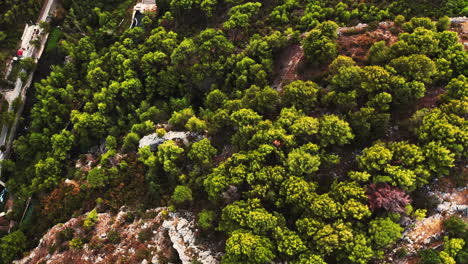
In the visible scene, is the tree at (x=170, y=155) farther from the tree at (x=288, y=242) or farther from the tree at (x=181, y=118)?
the tree at (x=288, y=242)

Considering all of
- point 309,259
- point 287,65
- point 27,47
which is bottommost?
point 309,259

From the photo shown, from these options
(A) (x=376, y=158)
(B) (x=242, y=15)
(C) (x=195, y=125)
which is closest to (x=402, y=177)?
(A) (x=376, y=158)

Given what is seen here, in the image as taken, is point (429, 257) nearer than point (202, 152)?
Yes

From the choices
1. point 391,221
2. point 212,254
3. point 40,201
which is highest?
point 391,221

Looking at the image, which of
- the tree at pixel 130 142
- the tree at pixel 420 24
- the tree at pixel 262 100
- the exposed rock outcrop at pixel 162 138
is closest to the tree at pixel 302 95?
the tree at pixel 262 100

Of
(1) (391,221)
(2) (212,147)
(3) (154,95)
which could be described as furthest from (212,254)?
(3) (154,95)

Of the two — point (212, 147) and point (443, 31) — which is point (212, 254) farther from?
point (443, 31)

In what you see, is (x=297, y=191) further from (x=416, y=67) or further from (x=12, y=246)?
(x=12, y=246)
